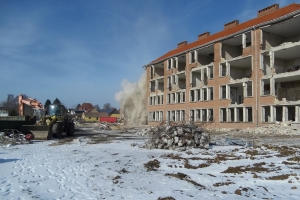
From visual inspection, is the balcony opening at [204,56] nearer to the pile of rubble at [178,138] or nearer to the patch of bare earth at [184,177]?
the pile of rubble at [178,138]

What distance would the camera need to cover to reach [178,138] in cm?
1405

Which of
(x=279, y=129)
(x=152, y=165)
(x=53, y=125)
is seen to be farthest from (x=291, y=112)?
(x=152, y=165)

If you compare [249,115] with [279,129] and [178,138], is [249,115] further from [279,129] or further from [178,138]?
[178,138]

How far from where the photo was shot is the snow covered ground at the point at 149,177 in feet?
20.1

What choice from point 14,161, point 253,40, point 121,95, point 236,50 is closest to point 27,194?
point 14,161

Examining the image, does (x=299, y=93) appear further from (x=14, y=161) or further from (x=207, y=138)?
(x=14, y=161)

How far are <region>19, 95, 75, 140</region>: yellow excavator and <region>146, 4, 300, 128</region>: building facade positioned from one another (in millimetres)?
8977

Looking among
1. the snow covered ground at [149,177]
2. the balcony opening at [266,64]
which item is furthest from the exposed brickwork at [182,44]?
the snow covered ground at [149,177]

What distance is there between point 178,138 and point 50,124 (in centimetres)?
1044

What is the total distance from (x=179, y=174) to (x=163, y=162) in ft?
7.00

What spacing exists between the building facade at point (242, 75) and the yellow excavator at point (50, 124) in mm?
8977

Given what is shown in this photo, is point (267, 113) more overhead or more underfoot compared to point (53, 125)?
more overhead

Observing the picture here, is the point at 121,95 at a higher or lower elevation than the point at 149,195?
higher

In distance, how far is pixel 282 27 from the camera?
92.8 feet
